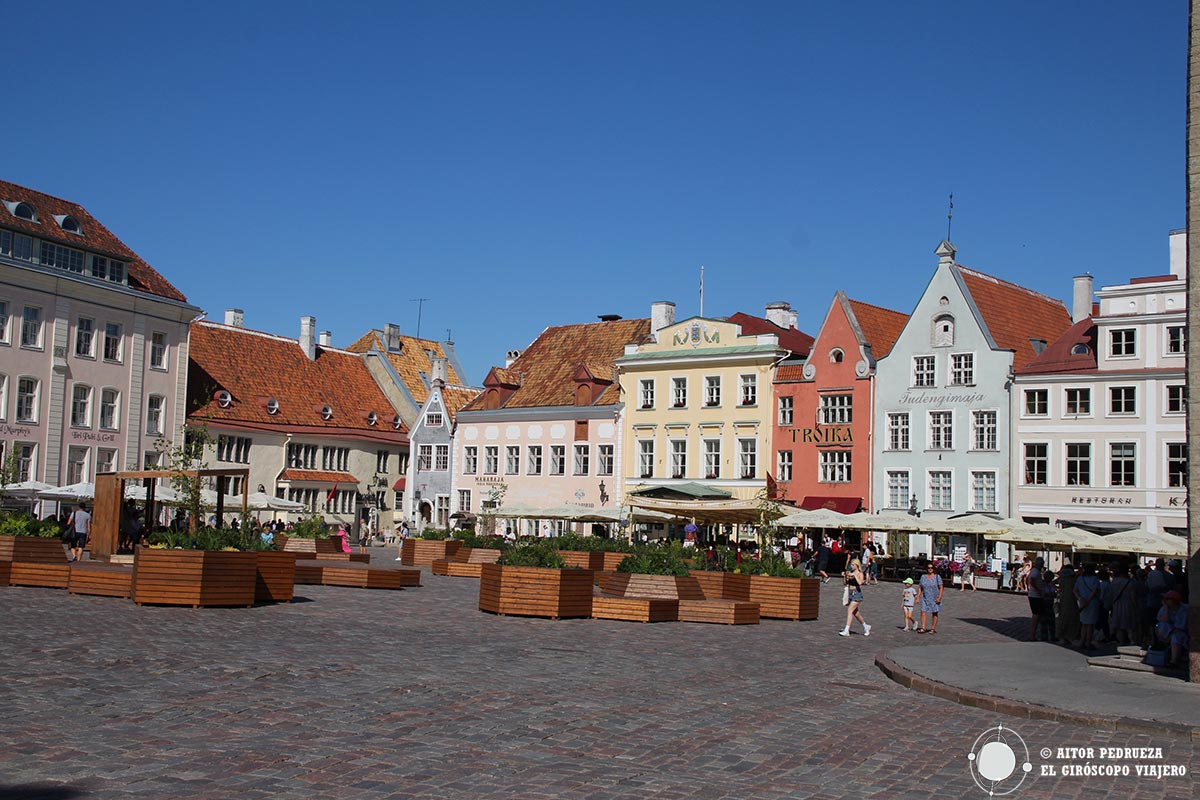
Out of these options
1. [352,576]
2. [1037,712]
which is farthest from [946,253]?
[1037,712]

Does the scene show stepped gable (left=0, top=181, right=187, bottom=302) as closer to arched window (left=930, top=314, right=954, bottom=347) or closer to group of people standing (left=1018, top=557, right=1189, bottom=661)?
arched window (left=930, top=314, right=954, bottom=347)

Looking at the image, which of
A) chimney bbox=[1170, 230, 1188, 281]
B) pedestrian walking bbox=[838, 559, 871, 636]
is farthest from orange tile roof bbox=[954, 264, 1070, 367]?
pedestrian walking bbox=[838, 559, 871, 636]

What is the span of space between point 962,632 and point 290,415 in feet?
156

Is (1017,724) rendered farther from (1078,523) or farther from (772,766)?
(1078,523)

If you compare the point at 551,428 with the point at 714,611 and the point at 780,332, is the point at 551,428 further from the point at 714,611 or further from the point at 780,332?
the point at 714,611

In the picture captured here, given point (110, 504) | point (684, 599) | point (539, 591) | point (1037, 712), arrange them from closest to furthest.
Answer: point (1037, 712)
point (539, 591)
point (684, 599)
point (110, 504)

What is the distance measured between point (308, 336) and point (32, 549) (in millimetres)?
46671

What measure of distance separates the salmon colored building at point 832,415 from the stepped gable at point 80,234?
27966 mm

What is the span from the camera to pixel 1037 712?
13844 mm

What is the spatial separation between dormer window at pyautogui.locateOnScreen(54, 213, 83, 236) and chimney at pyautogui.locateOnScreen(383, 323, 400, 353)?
23538mm

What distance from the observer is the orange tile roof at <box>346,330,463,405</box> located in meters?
77.3

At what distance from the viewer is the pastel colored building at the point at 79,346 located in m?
53.2

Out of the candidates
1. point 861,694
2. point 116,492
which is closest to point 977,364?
point 116,492

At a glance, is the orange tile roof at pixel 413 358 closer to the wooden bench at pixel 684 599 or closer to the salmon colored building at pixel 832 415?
the salmon colored building at pixel 832 415
